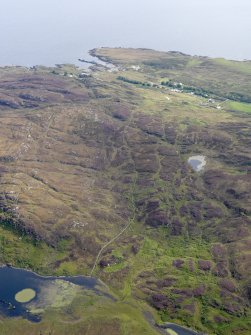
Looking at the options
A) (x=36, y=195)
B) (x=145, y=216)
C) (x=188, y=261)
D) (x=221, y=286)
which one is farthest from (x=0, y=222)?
(x=221, y=286)

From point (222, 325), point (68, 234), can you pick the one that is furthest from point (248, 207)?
point (68, 234)

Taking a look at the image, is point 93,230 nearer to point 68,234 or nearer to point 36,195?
point 68,234

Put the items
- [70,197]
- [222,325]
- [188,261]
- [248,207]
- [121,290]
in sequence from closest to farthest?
[222,325]
[121,290]
[188,261]
[248,207]
[70,197]

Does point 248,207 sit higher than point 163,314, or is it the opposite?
point 248,207

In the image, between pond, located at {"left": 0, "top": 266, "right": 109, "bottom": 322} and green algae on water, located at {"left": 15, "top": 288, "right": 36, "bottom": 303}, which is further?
green algae on water, located at {"left": 15, "top": 288, "right": 36, "bottom": 303}

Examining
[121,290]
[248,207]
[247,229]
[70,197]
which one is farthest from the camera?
[70,197]

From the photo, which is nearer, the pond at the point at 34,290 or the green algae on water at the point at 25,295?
the pond at the point at 34,290

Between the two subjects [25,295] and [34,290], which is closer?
[25,295]

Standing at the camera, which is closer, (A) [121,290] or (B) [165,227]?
(A) [121,290]
